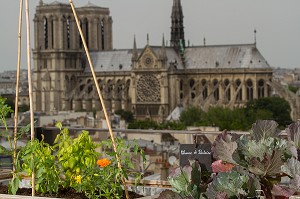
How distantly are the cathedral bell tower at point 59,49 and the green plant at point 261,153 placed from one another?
88.0 m

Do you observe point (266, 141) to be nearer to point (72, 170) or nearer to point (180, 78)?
point (72, 170)

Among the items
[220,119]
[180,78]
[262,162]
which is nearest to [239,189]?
[262,162]

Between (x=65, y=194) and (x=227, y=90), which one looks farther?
(x=227, y=90)

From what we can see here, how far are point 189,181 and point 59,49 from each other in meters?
90.2

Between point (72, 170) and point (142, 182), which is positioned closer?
point (72, 170)

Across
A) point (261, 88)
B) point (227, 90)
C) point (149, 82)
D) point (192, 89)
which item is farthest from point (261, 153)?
point (149, 82)

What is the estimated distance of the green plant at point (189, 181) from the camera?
13.7 ft

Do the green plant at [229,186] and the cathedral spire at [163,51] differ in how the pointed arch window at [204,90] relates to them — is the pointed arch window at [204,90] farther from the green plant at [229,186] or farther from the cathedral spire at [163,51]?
the green plant at [229,186]

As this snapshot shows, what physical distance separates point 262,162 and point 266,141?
118 millimetres

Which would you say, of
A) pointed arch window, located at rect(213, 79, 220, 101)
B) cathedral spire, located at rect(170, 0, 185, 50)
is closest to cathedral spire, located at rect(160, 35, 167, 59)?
pointed arch window, located at rect(213, 79, 220, 101)

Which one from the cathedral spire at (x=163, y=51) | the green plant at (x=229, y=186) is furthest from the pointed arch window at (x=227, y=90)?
the green plant at (x=229, y=186)

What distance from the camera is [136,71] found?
3474 inches

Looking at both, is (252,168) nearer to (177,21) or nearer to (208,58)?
(208,58)

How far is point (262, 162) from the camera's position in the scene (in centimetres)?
417
